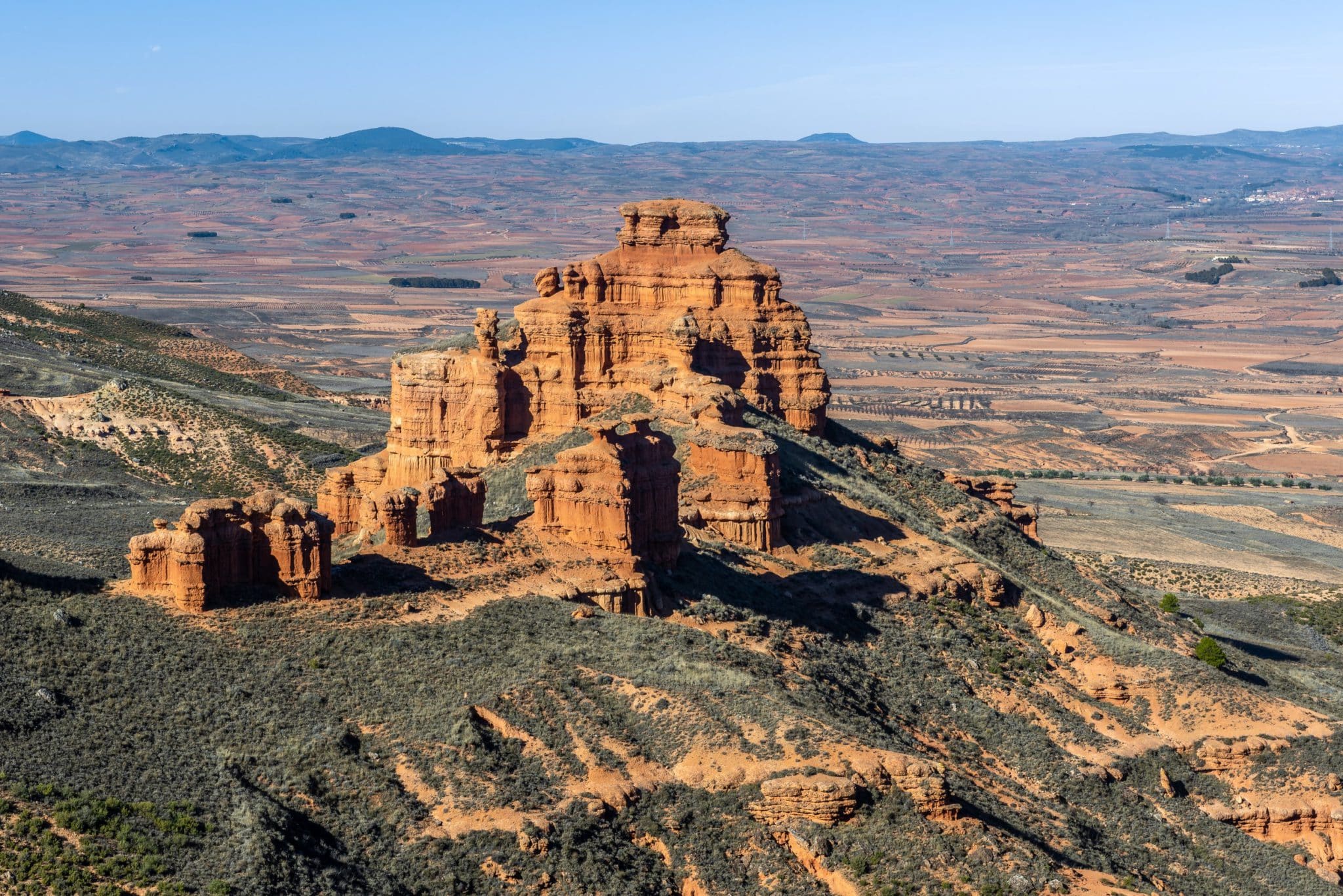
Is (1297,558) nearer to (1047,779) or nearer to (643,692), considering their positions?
(1047,779)

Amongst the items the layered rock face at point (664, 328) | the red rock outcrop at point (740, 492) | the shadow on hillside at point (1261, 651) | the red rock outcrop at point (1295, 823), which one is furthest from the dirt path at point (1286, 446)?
Answer: the red rock outcrop at point (1295, 823)

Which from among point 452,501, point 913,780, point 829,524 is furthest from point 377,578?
point 829,524

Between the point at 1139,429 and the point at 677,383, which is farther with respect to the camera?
the point at 1139,429

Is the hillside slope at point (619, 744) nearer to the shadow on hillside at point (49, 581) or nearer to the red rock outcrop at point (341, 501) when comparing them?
the shadow on hillside at point (49, 581)

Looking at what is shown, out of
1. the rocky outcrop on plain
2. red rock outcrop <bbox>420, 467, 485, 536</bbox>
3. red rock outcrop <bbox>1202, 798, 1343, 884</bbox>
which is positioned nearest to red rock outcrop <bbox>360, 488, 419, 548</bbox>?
red rock outcrop <bbox>420, 467, 485, 536</bbox>

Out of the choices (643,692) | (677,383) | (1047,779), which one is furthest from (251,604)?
(677,383)

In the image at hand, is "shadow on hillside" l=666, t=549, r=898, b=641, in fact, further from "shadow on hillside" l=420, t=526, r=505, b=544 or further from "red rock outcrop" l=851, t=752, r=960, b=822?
"red rock outcrop" l=851, t=752, r=960, b=822
